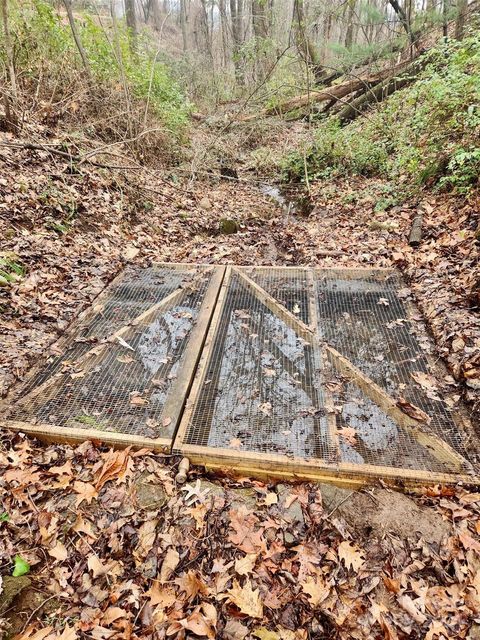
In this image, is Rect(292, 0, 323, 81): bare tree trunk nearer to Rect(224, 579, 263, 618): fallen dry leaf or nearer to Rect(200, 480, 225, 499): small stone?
Rect(200, 480, 225, 499): small stone

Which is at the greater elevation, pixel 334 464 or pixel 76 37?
pixel 76 37

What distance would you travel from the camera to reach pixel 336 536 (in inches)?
91.0

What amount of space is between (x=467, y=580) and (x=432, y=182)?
5855 millimetres

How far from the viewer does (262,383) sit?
3.30 meters

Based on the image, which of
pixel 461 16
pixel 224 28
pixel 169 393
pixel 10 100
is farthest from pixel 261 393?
pixel 224 28

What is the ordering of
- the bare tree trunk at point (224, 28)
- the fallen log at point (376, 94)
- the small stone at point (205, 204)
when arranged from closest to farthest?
the small stone at point (205, 204)
the fallen log at point (376, 94)
the bare tree trunk at point (224, 28)

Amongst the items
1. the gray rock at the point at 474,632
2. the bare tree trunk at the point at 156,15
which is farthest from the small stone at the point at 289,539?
the bare tree trunk at the point at 156,15

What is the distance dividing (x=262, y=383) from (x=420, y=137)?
5905mm

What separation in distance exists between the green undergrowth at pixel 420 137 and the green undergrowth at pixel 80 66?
3764 millimetres

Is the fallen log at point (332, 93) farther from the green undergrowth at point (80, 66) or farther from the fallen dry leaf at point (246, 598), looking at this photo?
the fallen dry leaf at point (246, 598)

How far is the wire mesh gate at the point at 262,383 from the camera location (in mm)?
2713

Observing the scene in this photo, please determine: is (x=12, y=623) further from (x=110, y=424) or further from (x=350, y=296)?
(x=350, y=296)

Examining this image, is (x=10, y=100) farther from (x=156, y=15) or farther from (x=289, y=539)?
(x=156, y=15)

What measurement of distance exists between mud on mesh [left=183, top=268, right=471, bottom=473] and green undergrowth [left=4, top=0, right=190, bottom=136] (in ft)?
19.2
